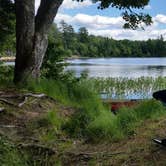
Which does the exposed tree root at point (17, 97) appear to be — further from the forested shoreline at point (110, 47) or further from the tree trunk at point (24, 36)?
the forested shoreline at point (110, 47)

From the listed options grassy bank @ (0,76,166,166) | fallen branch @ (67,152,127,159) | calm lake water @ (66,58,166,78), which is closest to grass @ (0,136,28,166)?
grassy bank @ (0,76,166,166)

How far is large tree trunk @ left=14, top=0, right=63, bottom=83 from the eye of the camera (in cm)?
867

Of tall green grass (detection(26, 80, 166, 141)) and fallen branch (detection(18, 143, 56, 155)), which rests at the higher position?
tall green grass (detection(26, 80, 166, 141))

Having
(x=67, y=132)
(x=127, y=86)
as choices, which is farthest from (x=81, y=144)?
(x=127, y=86)

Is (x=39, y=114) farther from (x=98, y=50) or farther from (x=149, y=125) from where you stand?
(x=98, y=50)

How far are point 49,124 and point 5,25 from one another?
27.6 feet

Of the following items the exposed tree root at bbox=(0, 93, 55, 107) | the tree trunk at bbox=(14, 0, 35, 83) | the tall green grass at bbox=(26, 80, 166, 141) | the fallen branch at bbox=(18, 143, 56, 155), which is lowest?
the fallen branch at bbox=(18, 143, 56, 155)

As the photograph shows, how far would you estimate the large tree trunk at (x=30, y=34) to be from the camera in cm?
867

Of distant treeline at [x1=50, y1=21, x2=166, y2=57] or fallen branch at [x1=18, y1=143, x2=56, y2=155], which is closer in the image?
fallen branch at [x1=18, y1=143, x2=56, y2=155]

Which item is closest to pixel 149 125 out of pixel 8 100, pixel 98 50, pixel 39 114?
pixel 39 114

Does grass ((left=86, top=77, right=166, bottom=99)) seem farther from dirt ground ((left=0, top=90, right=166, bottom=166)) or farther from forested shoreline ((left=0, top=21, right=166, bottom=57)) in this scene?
forested shoreline ((left=0, top=21, right=166, bottom=57))

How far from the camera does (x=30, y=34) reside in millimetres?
8781

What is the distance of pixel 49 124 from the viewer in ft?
20.1

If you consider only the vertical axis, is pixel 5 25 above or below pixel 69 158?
above
